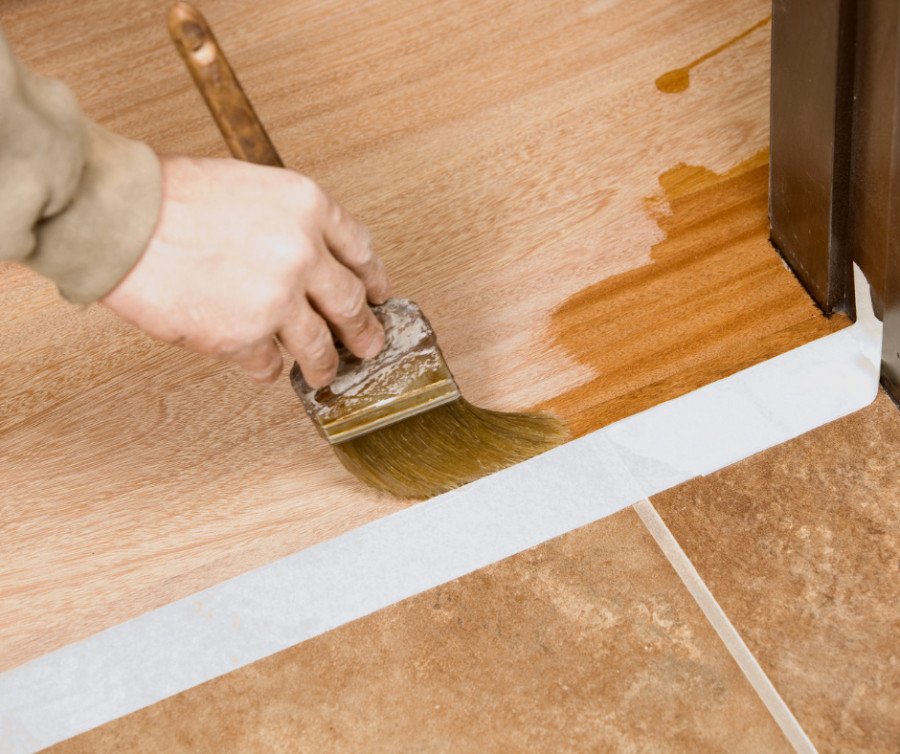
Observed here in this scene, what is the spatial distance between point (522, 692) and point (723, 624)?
0.22 meters

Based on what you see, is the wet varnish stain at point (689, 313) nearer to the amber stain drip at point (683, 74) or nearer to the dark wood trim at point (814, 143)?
Answer: the dark wood trim at point (814, 143)

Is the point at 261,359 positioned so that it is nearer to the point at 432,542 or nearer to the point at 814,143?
the point at 432,542

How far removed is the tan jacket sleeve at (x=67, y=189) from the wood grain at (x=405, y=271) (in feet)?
1.40

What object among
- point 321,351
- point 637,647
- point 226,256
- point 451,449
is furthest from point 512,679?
point 226,256

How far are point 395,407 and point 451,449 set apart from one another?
135mm

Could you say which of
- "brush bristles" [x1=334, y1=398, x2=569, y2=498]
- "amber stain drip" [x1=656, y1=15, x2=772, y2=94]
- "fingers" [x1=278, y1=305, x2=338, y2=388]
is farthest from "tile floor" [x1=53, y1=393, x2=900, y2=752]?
"amber stain drip" [x1=656, y1=15, x2=772, y2=94]

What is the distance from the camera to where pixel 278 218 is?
87 cm

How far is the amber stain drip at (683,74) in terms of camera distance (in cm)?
150

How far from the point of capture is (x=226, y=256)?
0.87 m

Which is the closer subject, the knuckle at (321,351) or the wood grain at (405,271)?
the knuckle at (321,351)

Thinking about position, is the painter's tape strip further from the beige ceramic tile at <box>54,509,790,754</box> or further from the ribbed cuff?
the ribbed cuff

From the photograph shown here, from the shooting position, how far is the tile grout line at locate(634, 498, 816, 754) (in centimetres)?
Answer: 91

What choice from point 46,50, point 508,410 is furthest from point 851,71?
point 46,50


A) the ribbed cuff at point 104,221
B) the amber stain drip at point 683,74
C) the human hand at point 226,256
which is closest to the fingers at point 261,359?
the human hand at point 226,256
